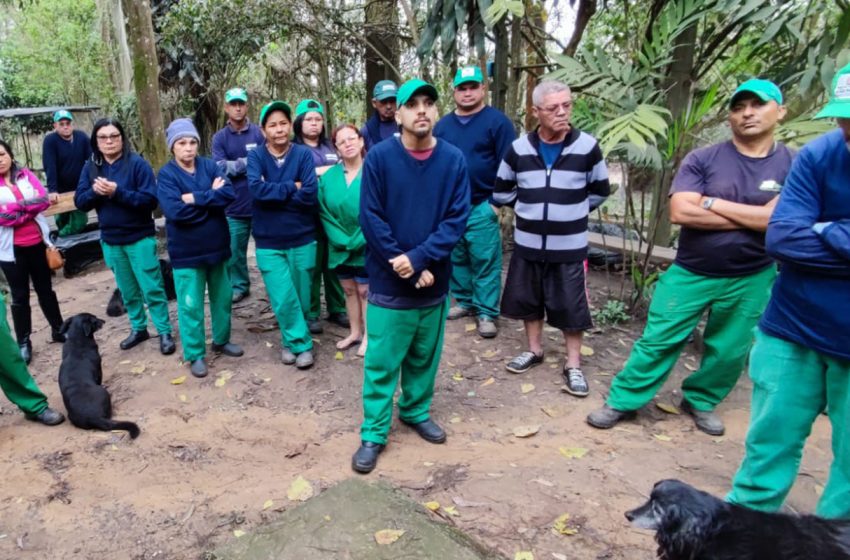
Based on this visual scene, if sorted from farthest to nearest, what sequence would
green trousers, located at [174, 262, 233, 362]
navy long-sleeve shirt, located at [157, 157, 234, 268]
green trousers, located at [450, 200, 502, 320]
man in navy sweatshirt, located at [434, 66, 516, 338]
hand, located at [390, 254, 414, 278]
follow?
green trousers, located at [450, 200, 502, 320] < man in navy sweatshirt, located at [434, 66, 516, 338] < green trousers, located at [174, 262, 233, 362] < navy long-sleeve shirt, located at [157, 157, 234, 268] < hand, located at [390, 254, 414, 278]

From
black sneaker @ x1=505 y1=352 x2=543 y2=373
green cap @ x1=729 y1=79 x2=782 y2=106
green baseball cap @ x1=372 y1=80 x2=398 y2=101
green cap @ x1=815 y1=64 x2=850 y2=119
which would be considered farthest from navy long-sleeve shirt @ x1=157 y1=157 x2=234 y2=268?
green cap @ x1=815 y1=64 x2=850 y2=119

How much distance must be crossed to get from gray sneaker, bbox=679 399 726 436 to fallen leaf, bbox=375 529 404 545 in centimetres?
211

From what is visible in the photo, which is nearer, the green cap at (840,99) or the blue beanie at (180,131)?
the green cap at (840,99)

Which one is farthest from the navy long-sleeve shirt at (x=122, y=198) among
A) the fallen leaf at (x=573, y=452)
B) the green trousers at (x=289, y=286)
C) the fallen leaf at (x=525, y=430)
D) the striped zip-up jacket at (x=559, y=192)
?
the fallen leaf at (x=573, y=452)

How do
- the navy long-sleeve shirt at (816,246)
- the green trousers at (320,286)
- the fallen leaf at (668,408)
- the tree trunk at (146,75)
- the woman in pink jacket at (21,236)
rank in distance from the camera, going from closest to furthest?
the navy long-sleeve shirt at (816,246), the fallen leaf at (668,408), the woman in pink jacket at (21,236), the green trousers at (320,286), the tree trunk at (146,75)

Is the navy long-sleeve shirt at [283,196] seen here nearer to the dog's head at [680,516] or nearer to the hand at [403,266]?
the hand at [403,266]

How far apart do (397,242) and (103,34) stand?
59.3ft

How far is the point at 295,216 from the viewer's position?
455cm

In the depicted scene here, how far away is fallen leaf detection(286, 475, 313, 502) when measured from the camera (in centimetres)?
306

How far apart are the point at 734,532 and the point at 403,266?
1.87m

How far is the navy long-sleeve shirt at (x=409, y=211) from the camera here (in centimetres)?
313

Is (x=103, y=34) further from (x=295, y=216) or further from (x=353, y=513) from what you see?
(x=353, y=513)

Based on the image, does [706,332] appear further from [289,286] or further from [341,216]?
[289,286]

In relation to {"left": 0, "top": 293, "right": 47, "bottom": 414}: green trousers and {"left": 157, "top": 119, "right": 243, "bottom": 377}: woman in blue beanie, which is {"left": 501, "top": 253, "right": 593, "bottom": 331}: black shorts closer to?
{"left": 157, "top": 119, "right": 243, "bottom": 377}: woman in blue beanie
